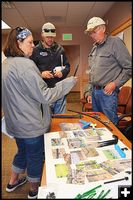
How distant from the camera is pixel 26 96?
124 centimetres

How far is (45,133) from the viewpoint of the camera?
1350 mm

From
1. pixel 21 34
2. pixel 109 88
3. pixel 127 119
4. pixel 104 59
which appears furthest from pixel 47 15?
pixel 127 119

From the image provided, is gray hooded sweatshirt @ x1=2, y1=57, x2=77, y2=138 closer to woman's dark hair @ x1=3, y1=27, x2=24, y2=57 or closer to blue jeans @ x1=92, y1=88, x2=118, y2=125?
woman's dark hair @ x1=3, y1=27, x2=24, y2=57

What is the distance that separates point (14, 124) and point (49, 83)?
1057mm

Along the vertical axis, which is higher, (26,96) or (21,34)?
(21,34)

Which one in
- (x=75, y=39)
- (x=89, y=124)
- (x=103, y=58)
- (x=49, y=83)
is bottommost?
(x=89, y=124)

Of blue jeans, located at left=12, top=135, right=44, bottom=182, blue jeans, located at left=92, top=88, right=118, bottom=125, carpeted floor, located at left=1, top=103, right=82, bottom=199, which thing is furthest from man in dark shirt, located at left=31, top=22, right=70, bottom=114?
blue jeans, located at left=12, top=135, right=44, bottom=182

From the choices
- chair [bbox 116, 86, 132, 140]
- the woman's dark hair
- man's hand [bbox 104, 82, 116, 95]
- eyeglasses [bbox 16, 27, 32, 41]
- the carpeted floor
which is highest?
eyeglasses [bbox 16, 27, 32, 41]

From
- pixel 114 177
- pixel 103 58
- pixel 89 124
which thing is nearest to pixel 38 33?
pixel 103 58

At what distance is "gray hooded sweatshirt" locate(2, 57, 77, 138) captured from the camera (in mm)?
1176

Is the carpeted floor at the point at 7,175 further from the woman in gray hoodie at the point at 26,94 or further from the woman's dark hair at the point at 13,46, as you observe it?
the woman's dark hair at the point at 13,46

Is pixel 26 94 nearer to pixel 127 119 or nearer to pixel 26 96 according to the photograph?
pixel 26 96

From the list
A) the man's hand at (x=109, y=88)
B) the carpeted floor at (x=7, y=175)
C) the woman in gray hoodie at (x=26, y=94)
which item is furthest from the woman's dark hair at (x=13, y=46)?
the man's hand at (x=109, y=88)

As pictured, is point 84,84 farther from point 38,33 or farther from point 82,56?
point 38,33
